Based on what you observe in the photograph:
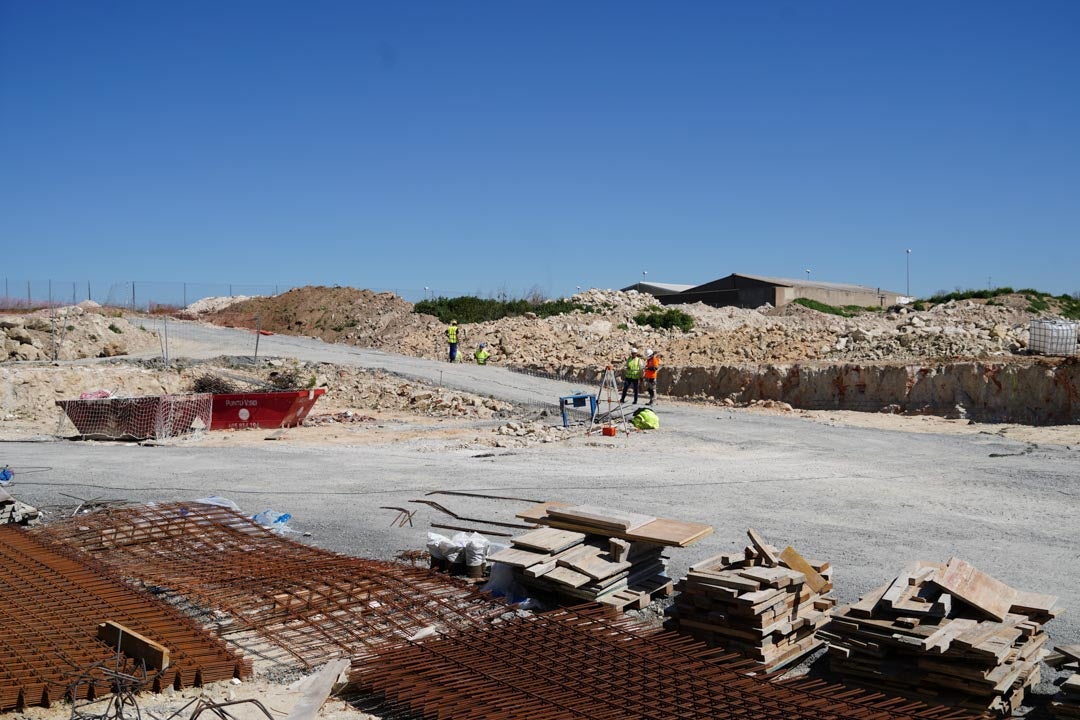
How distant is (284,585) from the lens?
24.9 ft

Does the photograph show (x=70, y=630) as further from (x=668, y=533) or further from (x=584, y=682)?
(x=668, y=533)

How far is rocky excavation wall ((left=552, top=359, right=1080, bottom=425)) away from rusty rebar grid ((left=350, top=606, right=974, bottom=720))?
1899 centimetres

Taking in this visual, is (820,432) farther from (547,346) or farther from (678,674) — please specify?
(547,346)

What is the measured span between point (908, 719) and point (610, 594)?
2709 millimetres

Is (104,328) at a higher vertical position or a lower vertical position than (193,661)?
higher

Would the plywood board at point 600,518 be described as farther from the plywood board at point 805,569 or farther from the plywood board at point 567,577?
the plywood board at point 805,569

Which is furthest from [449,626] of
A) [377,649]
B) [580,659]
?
[580,659]

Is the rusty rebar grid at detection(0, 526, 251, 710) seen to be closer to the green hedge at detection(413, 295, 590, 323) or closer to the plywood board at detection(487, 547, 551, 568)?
the plywood board at detection(487, 547, 551, 568)

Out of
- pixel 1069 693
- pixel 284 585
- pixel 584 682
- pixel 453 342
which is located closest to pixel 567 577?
pixel 584 682

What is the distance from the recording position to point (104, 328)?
101 ft

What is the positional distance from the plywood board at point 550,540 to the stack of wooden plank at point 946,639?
88.5 inches

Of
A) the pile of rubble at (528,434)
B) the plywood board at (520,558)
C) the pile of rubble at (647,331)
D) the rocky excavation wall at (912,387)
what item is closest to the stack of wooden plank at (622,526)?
the plywood board at (520,558)

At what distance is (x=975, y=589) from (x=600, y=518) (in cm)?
301

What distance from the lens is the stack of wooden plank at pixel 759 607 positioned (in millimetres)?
6105
